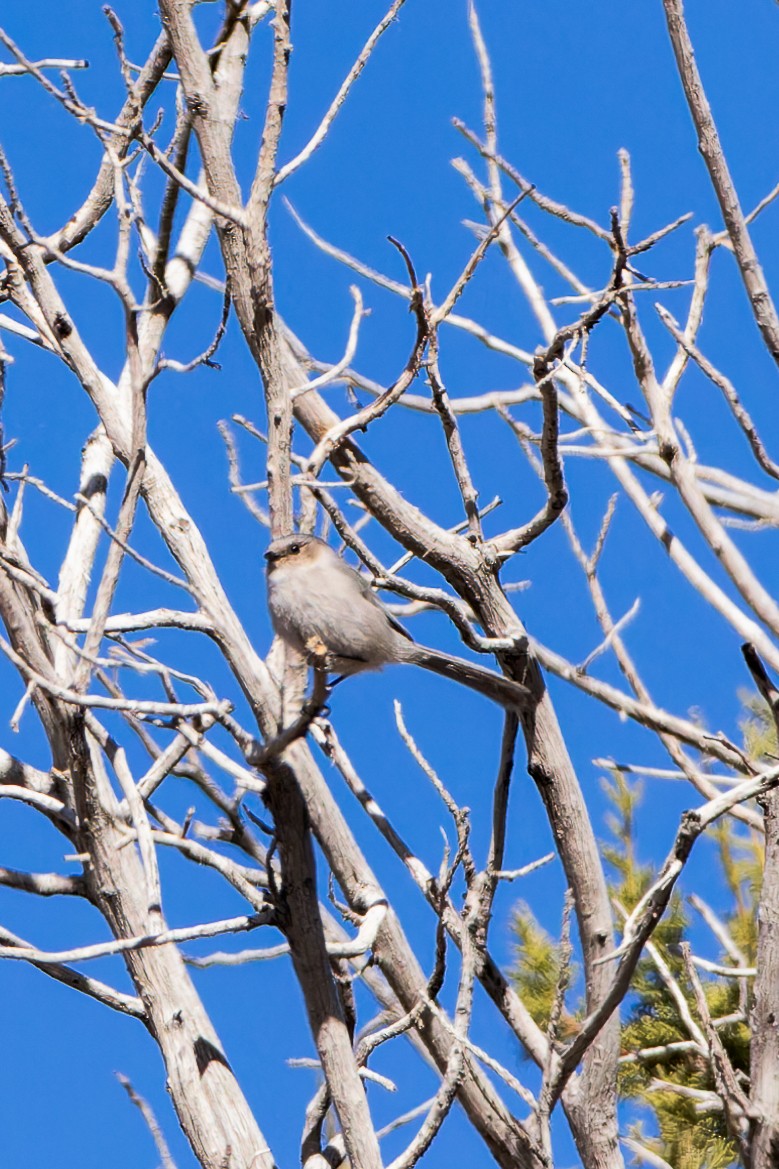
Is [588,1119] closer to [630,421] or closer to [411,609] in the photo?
[411,609]

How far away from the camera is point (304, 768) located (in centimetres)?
351

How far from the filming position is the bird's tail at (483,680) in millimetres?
3682

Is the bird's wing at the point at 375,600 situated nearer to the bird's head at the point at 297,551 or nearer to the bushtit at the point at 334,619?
the bushtit at the point at 334,619

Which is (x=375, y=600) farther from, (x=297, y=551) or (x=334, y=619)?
(x=297, y=551)

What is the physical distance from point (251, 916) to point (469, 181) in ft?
9.01

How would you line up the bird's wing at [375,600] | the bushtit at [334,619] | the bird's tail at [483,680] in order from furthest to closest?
the bird's wing at [375,600], the bushtit at [334,619], the bird's tail at [483,680]

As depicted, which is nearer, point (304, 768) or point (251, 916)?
point (251, 916)

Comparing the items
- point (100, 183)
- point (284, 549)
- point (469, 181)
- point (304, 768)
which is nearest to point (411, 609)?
point (284, 549)

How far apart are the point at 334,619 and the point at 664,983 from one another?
6.72 feet

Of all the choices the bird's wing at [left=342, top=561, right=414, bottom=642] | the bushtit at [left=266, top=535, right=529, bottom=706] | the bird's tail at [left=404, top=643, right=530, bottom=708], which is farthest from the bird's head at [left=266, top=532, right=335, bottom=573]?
the bird's tail at [left=404, top=643, right=530, bottom=708]

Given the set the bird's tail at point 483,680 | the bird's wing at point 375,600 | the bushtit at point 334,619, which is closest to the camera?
the bird's tail at point 483,680

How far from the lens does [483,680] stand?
375 centimetres

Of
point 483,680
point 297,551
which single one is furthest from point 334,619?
point 483,680

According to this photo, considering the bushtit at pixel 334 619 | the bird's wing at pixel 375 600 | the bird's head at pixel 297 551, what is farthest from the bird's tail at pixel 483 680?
the bird's head at pixel 297 551
